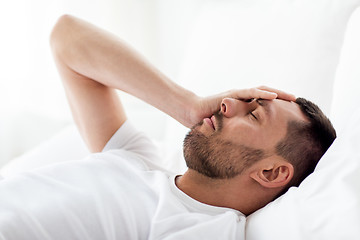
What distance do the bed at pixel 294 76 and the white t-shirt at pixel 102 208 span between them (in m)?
0.13

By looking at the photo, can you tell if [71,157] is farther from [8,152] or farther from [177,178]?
[8,152]

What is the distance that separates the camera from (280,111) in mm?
1119

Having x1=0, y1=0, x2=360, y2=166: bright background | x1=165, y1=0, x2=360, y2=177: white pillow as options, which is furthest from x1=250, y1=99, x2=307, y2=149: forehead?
x1=0, y1=0, x2=360, y2=166: bright background

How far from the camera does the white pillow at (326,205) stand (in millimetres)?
773

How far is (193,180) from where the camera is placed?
1.16m

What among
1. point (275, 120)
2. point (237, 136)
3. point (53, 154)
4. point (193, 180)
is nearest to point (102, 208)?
point (193, 180)

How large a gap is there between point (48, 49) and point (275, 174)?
1.67 m

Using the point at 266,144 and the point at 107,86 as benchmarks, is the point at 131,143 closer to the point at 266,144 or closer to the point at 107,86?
the point at 107,86

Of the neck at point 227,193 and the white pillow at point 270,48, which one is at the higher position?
the white pillow at point 270,48

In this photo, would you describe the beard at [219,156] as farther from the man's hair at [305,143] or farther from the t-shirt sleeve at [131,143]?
the t-shirt sleeve at [131,143]

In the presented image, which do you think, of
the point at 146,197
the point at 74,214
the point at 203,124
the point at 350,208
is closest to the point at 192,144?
the point at 203,124

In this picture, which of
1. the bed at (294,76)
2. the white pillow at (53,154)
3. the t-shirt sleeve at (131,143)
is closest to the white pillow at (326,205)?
the bed at (294,76)

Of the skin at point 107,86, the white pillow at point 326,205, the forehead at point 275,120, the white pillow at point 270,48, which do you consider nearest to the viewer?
the white pillow at point 326,205

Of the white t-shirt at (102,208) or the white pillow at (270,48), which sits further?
the white pillow at (270,48)
